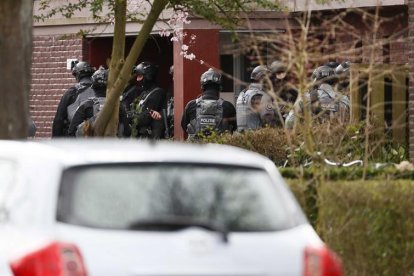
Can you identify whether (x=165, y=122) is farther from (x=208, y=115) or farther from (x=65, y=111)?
(x=208, y=115)

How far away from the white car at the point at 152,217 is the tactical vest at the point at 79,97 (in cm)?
1646

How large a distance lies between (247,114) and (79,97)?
3824 mm

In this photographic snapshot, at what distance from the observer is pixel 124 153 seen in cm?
821

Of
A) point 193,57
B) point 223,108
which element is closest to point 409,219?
point 223,108

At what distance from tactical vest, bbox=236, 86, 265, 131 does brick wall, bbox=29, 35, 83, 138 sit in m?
12.1

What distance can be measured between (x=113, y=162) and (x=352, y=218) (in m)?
3.53

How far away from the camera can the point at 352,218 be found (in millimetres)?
11289

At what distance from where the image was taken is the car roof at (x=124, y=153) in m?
8.15

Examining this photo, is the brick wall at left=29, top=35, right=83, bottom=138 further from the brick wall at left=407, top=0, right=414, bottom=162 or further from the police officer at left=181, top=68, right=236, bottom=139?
the brick wall at left=407, top=0, right=414, bottom=162

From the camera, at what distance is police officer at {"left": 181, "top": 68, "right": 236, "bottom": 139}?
23250mm

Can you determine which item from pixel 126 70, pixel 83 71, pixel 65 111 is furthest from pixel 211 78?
pixel 126 70

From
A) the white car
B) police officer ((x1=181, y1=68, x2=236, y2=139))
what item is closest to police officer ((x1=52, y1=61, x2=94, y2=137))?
police officer ((x1=181, y1=68, x2=236, y2=139))

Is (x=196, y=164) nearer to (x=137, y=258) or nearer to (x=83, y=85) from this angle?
(x=137, y=258)

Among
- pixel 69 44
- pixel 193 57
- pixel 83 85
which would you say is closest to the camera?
pixel 83 85
